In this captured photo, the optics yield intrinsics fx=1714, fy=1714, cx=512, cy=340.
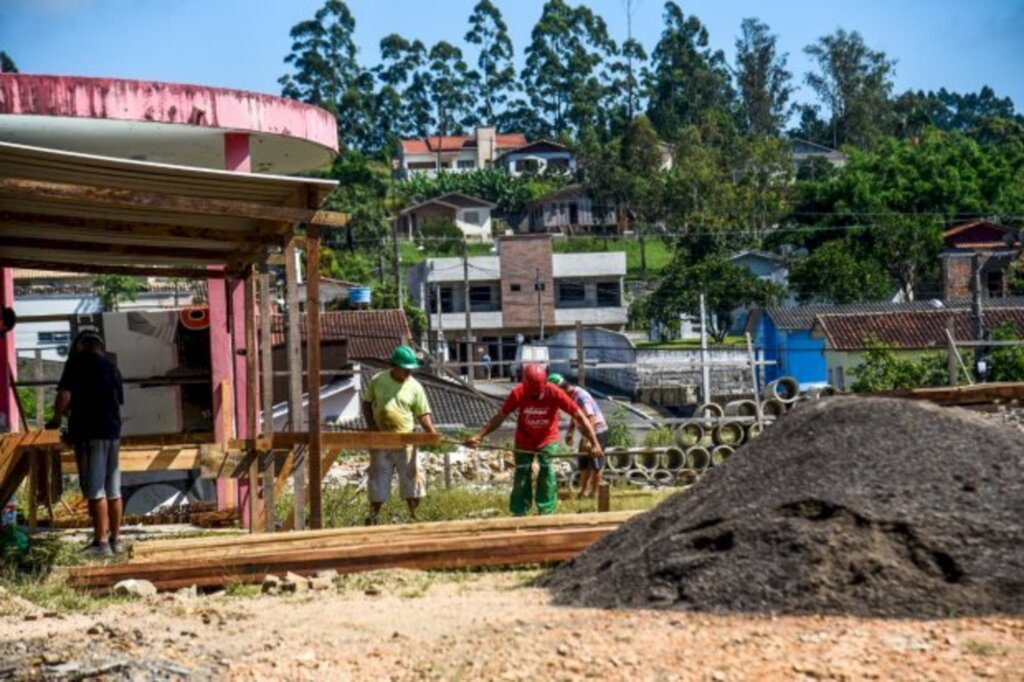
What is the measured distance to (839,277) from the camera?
221 ft

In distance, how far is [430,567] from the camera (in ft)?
34.1

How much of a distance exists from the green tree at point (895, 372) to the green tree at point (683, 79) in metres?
82.8

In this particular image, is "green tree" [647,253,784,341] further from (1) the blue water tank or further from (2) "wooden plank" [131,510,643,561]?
(2) "wooden plank" [131,510,643,561]

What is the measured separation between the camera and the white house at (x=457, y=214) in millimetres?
96750

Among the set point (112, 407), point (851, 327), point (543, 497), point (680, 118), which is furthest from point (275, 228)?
point (680, 118)

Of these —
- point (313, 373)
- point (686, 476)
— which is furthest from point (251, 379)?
point (686, 476)

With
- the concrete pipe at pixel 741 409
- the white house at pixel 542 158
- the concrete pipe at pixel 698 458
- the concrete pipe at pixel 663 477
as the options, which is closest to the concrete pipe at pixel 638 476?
the concrete pipe at pixel 663 477

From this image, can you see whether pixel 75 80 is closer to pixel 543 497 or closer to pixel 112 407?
pixel 112 407

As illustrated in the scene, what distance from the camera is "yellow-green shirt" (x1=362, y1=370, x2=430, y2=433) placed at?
47.8ft

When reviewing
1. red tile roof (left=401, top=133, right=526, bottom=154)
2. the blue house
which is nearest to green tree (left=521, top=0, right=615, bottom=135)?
red tile roof (left=401, top=133, right=526, bottom=154)

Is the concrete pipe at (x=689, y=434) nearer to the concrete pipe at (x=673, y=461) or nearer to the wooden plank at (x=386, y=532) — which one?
the concrete pipe at (x=673, y=461)

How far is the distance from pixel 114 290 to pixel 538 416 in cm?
4263

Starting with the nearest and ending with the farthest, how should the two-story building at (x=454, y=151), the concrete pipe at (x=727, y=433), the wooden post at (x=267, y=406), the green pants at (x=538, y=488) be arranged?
the wooden post at (x=267, y=406), the green pants at (x=538, y=488), the concrete pipe at (x=727, y=433), the two-story building at (x=454, y=151)

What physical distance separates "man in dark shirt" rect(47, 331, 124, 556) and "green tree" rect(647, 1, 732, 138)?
356 ft
